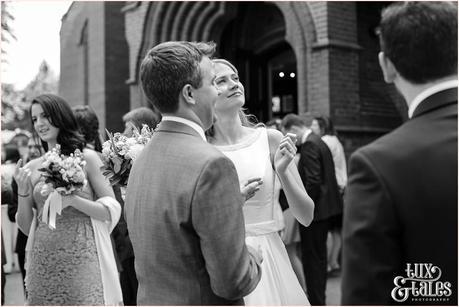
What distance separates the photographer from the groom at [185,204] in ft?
6.25

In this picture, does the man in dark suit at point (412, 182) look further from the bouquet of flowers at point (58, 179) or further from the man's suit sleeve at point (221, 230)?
the bouquet of flowers at point (58, 179)

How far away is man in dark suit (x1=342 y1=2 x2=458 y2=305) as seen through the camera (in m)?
1.54

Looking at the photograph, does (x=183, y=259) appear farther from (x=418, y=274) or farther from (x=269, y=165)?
(x=269, y=165)

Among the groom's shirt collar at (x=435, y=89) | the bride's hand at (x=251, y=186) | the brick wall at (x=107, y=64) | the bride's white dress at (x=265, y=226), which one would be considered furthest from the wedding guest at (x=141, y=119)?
the brick wall at (x=107, y=64)

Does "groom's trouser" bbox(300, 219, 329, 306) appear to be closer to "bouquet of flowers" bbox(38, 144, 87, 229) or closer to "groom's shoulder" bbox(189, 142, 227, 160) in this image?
"bouquet of flowers" bbox(38, 144, 87, 229)

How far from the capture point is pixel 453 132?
62.1 inches

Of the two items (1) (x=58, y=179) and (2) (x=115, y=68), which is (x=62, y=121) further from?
(2) (x=115, y=68)

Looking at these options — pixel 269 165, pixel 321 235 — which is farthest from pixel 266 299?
pixel 321 235

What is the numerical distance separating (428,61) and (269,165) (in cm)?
181

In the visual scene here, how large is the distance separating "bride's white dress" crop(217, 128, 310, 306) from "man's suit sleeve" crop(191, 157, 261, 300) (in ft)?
3.89

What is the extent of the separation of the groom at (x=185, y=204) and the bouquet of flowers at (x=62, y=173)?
1463 mm

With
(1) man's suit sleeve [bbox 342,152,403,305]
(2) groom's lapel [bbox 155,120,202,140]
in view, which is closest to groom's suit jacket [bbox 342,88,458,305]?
(1) man's suit sleeve [bbox 342,152,403,305]

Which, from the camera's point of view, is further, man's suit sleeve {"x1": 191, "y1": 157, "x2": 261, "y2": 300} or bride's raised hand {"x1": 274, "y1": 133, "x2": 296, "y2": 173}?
bride's raised hand {"x1": 274, "y1": 133, "x2": 296, "y2": 173}

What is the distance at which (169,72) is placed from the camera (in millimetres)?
2062
